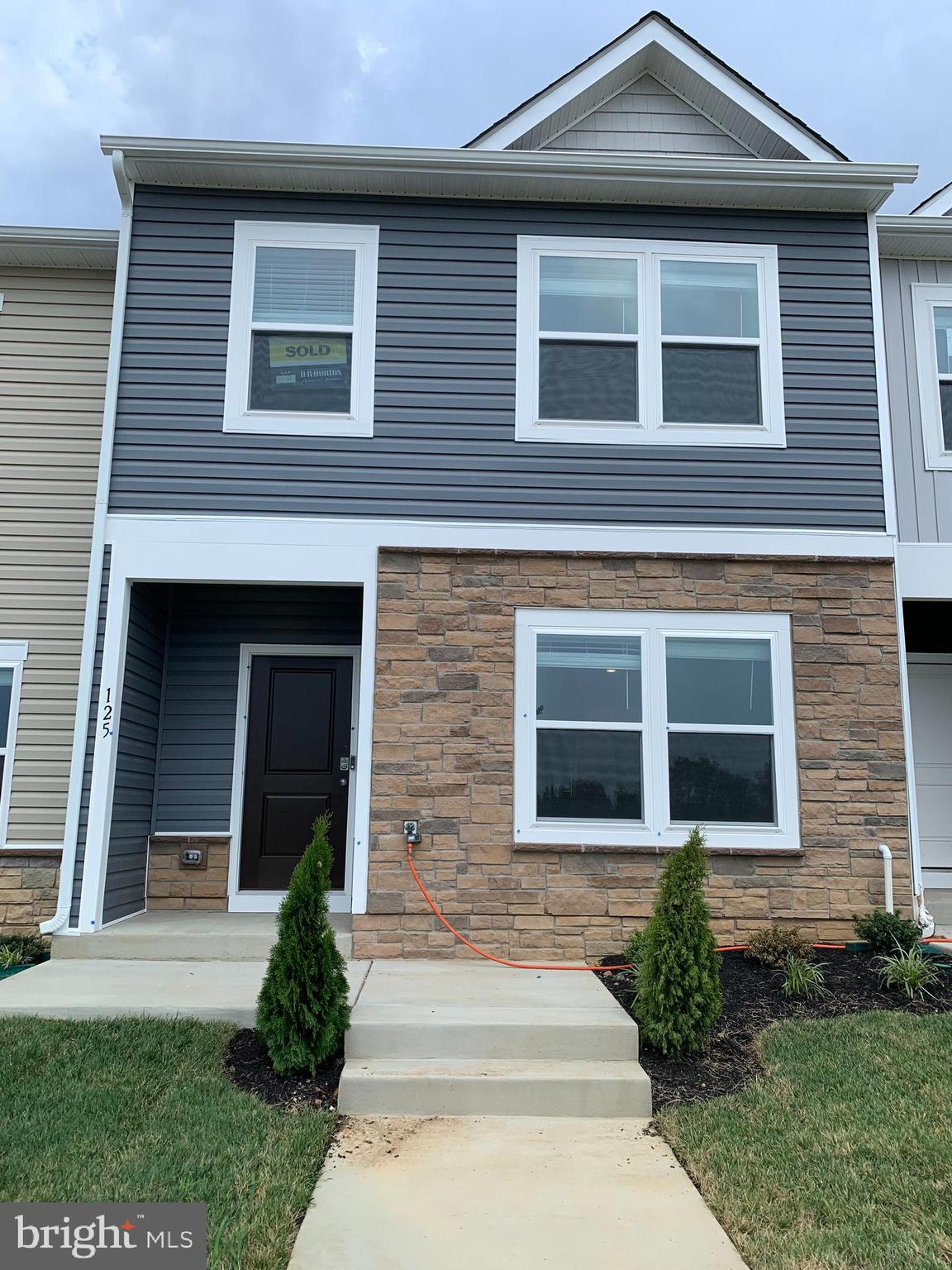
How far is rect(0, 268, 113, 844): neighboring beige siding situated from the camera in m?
7.31

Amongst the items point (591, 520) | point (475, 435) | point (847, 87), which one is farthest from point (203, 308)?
point (847, 87)

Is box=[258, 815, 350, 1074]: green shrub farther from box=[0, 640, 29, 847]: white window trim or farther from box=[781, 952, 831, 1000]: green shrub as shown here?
box=[0, 640, 29, 847]: white window trim

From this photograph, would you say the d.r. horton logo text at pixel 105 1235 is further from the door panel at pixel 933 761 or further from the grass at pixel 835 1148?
the door panel at pixel 933 761

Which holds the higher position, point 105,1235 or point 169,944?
point 169,944

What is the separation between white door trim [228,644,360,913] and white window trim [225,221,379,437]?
1.79 m

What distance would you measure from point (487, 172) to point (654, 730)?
409 cm

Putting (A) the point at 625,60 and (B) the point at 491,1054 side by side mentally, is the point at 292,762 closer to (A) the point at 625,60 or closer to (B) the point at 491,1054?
(B) the point at 491,1054

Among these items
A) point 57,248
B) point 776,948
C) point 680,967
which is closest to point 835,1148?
point 680,967

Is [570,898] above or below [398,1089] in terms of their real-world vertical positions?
above

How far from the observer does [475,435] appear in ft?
22.2

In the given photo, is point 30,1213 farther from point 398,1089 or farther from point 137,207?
point 137,207

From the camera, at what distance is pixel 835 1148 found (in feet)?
11.9

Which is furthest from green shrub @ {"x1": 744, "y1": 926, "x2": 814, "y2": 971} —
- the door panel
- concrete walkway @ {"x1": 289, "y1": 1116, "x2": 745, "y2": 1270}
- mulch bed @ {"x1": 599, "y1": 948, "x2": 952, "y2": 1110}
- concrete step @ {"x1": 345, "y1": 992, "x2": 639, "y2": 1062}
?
the door panel

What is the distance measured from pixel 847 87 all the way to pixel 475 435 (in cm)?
7712
